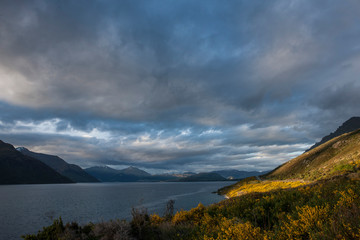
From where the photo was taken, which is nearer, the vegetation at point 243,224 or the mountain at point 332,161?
the vegetation at point 243,224

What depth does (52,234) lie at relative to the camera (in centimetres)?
1046

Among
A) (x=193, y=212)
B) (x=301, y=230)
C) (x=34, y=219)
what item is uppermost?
(x=301, y=230)

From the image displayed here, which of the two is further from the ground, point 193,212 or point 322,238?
point 322,238

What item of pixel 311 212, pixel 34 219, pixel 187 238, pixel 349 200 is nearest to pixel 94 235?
pixel 187 238

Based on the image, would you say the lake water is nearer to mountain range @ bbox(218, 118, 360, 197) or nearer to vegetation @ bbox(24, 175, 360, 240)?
vegetation @ bbox(24, 175, 360, 240)

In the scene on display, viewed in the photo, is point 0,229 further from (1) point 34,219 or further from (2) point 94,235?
(2) point 94,235

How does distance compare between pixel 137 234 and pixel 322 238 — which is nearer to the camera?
pixel 322 238

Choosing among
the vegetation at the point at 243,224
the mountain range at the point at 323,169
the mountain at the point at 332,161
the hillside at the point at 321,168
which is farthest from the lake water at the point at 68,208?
the mountain at the point at 332,161

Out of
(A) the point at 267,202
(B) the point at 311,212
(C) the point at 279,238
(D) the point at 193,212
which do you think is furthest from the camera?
(D) the point at 193,212

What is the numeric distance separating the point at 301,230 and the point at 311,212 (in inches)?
39.9

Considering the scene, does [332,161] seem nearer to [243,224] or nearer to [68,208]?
[243,224]

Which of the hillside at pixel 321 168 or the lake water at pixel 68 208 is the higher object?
the hillside at pixel 321 168

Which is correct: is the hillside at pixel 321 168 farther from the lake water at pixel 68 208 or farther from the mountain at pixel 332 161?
the lake water at pixel 68 208

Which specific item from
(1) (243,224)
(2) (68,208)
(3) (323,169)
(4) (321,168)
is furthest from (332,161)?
(2) (68,208)
